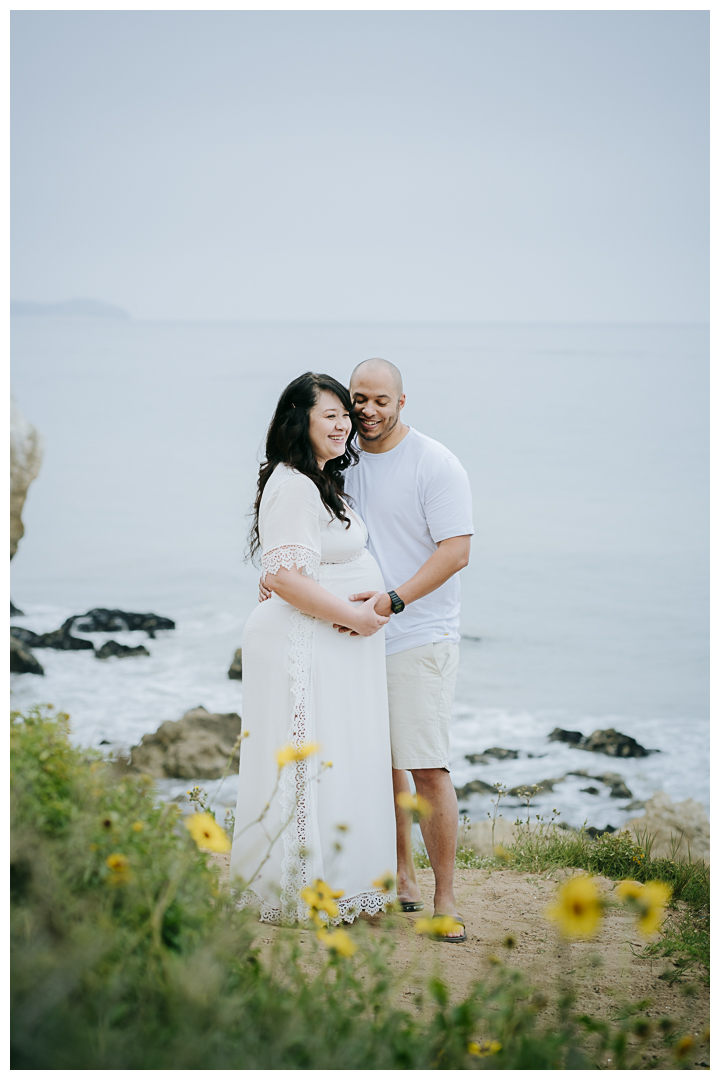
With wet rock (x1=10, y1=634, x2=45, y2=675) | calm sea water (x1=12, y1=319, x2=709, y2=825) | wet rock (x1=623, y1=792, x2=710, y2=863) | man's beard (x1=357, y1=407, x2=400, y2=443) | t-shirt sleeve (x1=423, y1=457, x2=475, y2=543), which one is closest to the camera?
t-shirt sleeve (x1=423, y1=457, x2=475, y2=543)

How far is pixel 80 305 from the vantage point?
23.1m

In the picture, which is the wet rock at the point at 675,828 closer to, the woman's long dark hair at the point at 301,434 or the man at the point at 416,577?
the man at the point at 416,577

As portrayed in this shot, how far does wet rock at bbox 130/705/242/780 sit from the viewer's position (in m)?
7.96

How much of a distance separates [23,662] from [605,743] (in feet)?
27.5

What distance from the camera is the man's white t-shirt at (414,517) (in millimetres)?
3564

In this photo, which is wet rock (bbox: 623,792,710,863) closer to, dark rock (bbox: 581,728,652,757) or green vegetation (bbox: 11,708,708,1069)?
green vegetation (bbox: 11,708,708,1069)

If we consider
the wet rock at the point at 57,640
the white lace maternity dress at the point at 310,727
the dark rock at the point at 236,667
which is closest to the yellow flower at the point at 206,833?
the white lace maternity dress at the point at 310,727

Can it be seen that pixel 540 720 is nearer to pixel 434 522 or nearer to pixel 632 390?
pixel 434 522

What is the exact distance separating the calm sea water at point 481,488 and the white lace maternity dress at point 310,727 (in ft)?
36.1

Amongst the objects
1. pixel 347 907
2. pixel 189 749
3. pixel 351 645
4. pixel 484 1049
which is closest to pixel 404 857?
pixel 347 907

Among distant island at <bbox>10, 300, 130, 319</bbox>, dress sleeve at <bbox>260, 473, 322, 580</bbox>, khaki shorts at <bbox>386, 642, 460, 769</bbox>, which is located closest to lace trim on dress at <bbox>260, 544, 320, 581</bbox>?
dress sleeve at <bbox>260, 473, 322, 580</bbox>

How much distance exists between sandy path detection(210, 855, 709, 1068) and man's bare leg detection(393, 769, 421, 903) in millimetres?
133

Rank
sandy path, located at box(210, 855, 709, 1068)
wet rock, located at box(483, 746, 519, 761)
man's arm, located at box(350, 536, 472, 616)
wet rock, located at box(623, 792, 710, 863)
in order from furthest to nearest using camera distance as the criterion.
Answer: wet rock, located at box(483, 746, 519, 761) → wet rock, located at box(623, 792, 710, 863) → man's arm, located at box(350, 536, 472, 616) → sandy path, located at box(210, 855, 709, 1068)

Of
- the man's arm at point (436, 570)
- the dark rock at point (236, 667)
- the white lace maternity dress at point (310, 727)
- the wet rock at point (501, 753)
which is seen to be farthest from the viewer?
the dark rock at point (236, 667)
